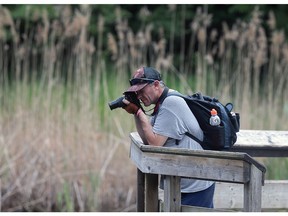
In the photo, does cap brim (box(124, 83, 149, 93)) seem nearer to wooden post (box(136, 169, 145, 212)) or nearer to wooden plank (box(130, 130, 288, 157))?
wooden plank (box(130, 130, 288, 157))

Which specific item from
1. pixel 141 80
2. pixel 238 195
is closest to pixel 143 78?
pixel 141 80

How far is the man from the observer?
14.6 feet

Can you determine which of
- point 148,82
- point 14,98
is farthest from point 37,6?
point 148,82

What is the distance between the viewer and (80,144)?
8.03 meters

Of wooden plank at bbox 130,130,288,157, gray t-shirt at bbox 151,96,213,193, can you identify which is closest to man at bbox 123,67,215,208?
gray t-shirt at bbox 151,96,213,193

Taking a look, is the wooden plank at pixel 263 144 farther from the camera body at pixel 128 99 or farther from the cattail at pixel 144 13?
the cattail at pixel 144 13

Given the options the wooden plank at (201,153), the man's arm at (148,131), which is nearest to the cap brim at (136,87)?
the man's arm at (148,131)

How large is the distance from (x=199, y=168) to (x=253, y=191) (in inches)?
12.3

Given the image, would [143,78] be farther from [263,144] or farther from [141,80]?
[263,144]

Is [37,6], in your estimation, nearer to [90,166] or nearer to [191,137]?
[90,166]

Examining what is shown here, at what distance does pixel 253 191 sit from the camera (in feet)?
13.4

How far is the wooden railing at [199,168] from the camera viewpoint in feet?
13.3

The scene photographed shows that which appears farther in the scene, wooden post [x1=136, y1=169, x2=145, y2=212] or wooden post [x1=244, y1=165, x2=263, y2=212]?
wooden post [x1=136, y1=169, x2=145, y2=212]

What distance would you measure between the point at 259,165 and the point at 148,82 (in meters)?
0.85
